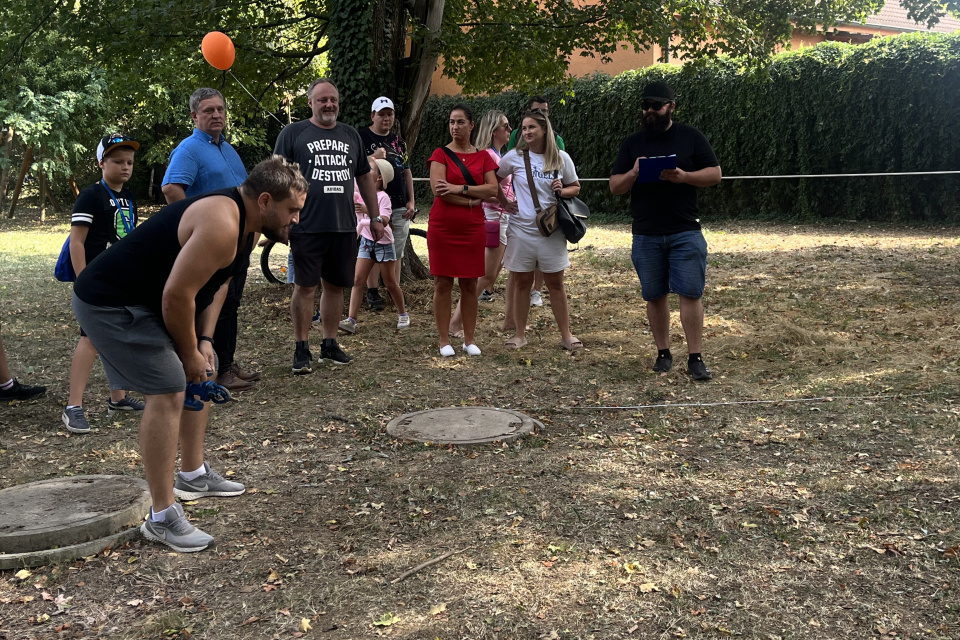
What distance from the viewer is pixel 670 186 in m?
6.37

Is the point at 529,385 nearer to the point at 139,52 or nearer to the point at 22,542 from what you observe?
the point at 22,542

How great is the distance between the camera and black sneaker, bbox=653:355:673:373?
21.9ft

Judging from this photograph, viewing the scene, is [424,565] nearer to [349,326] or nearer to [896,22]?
[349,326]

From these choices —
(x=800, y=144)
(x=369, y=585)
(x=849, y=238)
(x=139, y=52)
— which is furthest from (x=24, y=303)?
(x=800, y=144)

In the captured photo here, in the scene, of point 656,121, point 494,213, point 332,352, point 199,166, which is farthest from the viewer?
point 494,213

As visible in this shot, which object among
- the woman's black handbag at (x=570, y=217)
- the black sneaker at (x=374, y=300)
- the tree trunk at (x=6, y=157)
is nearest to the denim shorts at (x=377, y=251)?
the black sneaker at (x=374, y=300)

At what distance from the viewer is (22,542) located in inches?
142

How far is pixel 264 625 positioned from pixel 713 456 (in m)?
2.60

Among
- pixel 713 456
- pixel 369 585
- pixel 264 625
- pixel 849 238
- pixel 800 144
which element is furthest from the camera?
pixel 800 144

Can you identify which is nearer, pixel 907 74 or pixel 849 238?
pixel 849 238

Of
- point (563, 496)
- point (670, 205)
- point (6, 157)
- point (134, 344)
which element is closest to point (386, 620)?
point (563, 496)

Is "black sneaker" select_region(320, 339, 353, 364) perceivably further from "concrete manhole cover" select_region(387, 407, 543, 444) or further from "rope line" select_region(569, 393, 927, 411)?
"rope line" select_region(569, 393, 927, 411)

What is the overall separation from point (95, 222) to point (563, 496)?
3.41 metres

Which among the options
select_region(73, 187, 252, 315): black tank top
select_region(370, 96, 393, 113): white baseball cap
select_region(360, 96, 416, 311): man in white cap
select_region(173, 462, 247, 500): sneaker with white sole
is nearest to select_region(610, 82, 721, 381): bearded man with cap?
select_region(370, 96, 393, 113): white baseball cap
